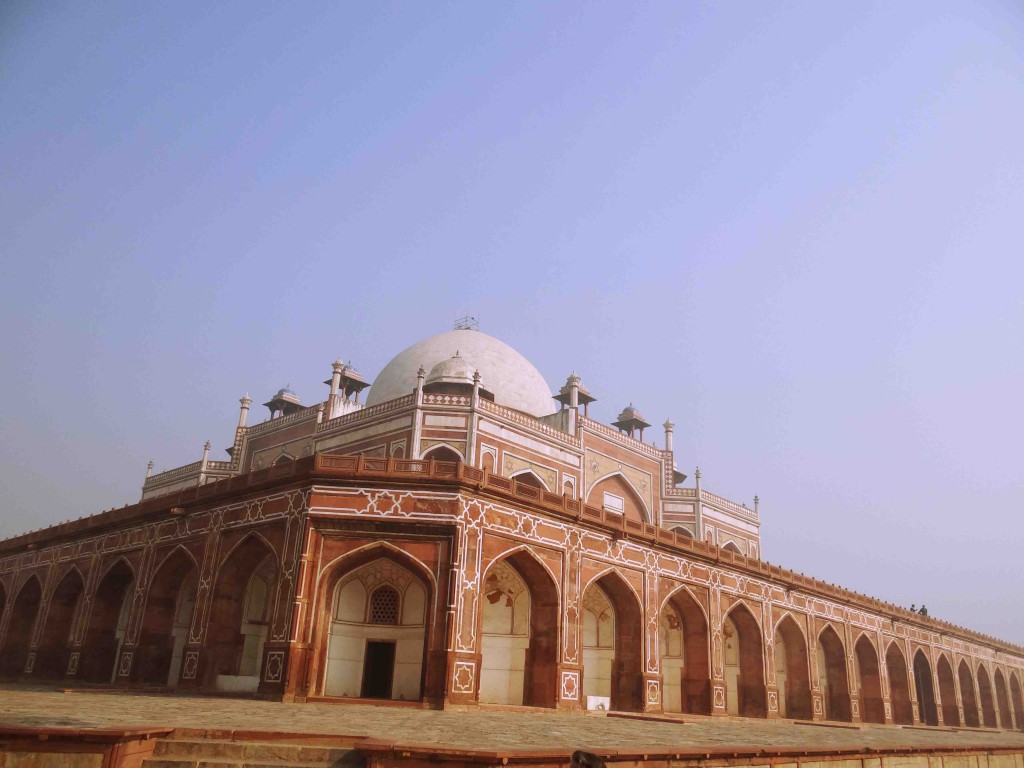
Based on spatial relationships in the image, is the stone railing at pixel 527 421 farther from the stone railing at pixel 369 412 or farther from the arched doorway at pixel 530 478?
the stone railing at pixel 369 412

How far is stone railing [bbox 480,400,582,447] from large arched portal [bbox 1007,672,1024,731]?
3890 cm

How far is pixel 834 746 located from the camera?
42.0 feet

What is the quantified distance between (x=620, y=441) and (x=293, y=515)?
18057 mm

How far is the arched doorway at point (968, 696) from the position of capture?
4553 cm

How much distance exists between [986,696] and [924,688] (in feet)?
27.8

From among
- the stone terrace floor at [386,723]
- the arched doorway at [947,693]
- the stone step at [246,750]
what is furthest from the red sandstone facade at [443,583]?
the stone step at [246,750]

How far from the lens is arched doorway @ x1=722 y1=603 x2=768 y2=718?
29406 mm

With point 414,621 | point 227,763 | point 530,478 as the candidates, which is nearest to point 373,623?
point 414,621

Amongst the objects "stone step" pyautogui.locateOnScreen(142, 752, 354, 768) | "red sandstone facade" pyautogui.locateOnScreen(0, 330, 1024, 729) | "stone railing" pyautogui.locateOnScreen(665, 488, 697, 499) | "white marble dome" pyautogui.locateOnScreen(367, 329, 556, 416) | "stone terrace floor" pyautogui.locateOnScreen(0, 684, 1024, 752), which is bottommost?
"stone step" pyautogui.locateOnScreen(142, 752, 354, 768)

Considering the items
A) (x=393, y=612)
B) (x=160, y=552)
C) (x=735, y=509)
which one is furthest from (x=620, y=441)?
(x=160, y=552)

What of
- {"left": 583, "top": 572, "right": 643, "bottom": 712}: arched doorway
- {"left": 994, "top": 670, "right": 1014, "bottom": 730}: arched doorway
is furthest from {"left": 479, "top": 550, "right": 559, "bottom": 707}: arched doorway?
{"left": 994, "top": 670, "right": 1014, "bottom": 730}: arched doorway

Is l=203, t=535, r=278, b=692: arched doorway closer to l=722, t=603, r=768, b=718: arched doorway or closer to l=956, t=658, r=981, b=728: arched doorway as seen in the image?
l=722, t=603, r=768, b=718: arched doorway

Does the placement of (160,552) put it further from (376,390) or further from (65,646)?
(376,390)

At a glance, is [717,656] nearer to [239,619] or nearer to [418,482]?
[418,482]
